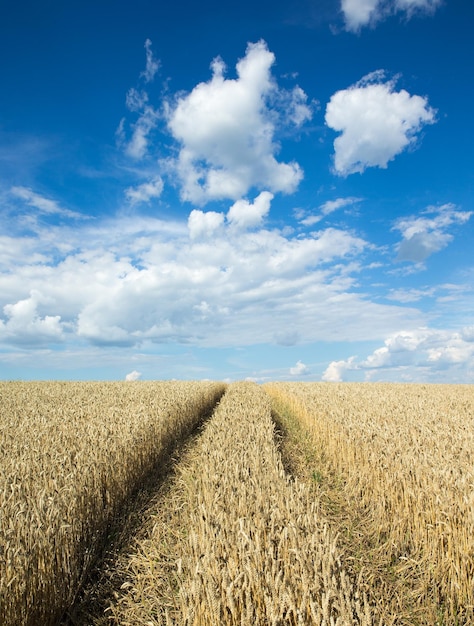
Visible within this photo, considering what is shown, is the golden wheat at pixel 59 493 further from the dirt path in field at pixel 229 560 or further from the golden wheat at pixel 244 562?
the golden wheat at pixel 244 562

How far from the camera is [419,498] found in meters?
5.94

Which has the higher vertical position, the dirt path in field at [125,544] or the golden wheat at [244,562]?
the golden wheat at [244,562]

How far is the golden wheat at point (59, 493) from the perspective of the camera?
4.13 meters

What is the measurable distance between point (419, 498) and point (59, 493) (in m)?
5.10

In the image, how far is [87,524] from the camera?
603 centimetres

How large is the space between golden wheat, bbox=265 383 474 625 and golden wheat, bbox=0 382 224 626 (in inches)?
170

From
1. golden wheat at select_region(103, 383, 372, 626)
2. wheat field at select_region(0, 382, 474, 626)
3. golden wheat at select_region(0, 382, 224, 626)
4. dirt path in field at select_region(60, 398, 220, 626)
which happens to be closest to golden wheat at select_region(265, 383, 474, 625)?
wheat field at select_region(0, 382, 474, 626)

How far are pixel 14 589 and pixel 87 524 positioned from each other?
2.23m

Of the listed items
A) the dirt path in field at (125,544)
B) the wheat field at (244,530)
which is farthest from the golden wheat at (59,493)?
the dirt path in field at (125,544)

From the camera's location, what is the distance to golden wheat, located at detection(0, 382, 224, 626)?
413 centimetres

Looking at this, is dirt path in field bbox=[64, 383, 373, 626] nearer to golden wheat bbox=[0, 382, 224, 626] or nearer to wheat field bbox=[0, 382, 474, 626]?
wheat field bbox=[0, 382, 474, 626]

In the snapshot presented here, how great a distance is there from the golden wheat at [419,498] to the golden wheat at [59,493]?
4.32 meters

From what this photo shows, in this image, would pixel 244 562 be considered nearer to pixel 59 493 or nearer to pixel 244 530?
pixel 244 530

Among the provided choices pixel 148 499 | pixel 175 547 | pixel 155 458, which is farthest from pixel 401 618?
pixel 155 458
